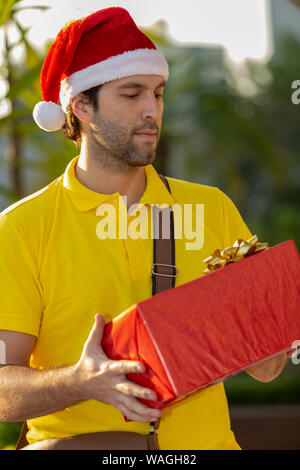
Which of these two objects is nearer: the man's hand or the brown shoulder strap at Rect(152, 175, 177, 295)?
the man's hand

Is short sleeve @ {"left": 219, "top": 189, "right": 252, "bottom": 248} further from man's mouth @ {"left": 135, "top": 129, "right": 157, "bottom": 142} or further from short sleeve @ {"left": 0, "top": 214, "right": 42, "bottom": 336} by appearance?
short sleeve @ {"left": 0, "top": 214, "right": 42, "bottom": 336}

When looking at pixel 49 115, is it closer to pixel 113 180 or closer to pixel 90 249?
pixel 113 180

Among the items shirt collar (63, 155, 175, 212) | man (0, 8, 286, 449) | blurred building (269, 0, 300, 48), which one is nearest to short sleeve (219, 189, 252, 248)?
man (0, 8, 286, 449)

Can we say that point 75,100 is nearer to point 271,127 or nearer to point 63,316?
point 63,316

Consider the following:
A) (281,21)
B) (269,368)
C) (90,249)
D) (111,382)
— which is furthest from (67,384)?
(281,21)

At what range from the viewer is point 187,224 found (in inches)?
86.5

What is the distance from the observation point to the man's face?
2182 mm

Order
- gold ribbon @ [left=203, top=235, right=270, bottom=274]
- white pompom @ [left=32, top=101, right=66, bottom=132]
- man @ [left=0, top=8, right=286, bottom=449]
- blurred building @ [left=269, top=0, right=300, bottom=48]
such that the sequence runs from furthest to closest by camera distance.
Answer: blurred building @ [left=269, top=0, right=300, bottom=48] → white pompom @ [left=32, top=101, right=66, bottom=132] → man @ [left=0, top=8, right=286, bottom=449] → gold ribbon @ [left=203, top=235, right=270, bottom=274]

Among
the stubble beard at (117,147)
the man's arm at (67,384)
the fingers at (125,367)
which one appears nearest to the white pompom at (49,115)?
the stubble beard at (117,147)

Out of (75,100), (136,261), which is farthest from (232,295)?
(75,100)

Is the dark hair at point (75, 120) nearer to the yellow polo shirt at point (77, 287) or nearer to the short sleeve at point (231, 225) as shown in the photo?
the yellow polo shirt at point (77, 287)

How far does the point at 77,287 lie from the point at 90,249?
0.12 meters

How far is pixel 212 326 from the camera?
1.76 meters

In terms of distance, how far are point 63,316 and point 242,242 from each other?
1.70 feet
